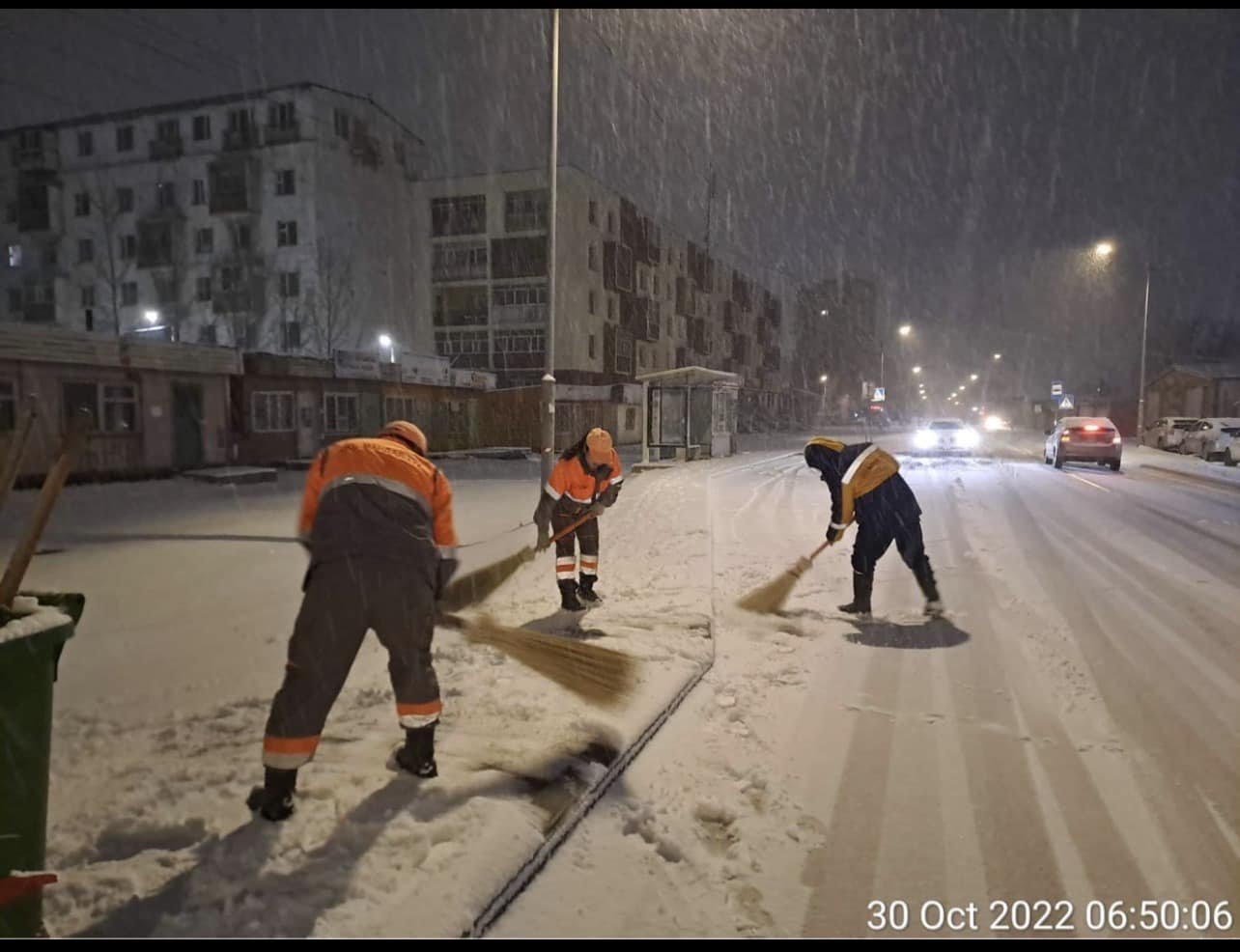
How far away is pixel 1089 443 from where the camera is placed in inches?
878

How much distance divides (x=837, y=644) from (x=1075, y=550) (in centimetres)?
535

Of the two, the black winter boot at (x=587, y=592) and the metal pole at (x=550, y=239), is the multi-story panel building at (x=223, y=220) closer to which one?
the metal pole at (x=550, y=239)

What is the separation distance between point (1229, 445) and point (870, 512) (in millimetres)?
26769

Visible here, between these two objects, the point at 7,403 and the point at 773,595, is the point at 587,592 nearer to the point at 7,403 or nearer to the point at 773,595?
the point at 773,595

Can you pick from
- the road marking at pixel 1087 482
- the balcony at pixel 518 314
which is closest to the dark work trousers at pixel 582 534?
the road marking at pixel 1087 482

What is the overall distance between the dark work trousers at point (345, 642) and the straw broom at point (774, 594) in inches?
150

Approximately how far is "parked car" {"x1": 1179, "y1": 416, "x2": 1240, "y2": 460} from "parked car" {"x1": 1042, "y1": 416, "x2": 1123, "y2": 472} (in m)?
8.21

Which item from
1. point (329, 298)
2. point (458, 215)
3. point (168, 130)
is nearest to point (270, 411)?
point (329, 298)

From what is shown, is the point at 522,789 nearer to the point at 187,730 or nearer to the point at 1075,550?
the point at 187,730

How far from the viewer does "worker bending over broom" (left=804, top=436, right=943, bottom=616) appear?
6289 millimetres

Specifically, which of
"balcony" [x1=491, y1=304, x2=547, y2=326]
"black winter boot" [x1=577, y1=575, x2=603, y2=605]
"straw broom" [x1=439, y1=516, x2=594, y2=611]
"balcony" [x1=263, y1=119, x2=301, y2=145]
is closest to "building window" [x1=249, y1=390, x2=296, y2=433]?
"straw broom" [x1=439, y1=516, x2=594, y2=611]

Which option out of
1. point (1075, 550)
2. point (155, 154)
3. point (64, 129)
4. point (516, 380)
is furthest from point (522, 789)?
point (64, 129)

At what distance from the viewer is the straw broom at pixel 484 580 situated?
6520 millimetres

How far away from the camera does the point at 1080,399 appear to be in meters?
59.4
